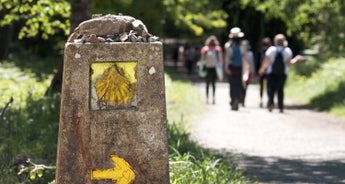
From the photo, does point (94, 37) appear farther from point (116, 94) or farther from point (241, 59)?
point (241, 59)

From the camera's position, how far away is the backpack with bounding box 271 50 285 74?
2016cm

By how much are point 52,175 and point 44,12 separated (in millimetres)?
7077

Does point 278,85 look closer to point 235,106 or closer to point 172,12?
point 235,106

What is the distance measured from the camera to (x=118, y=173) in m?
6.50

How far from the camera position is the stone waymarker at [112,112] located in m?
6.43

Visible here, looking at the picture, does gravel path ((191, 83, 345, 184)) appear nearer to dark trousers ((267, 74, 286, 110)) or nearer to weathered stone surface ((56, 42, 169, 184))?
dark trousers ((267, 74, 286, 110))

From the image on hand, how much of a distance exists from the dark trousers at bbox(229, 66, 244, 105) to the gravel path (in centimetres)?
39

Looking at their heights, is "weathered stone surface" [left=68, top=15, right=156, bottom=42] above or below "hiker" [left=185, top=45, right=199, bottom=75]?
below

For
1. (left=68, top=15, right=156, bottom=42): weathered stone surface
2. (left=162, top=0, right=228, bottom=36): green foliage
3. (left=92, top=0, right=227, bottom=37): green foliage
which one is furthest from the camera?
(left=162, top=0, right=228, bottom=36): green foliage

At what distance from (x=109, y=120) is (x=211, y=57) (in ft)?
52.1

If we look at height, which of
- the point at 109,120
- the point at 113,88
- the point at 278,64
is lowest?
the point at 109,120

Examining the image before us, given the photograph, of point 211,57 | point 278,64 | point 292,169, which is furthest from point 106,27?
point 211,57

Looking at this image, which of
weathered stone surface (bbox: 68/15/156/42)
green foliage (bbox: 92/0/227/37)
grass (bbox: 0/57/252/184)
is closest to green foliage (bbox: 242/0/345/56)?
green foliage (bbox: 92/0/227/37)

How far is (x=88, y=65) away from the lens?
6.43 m
